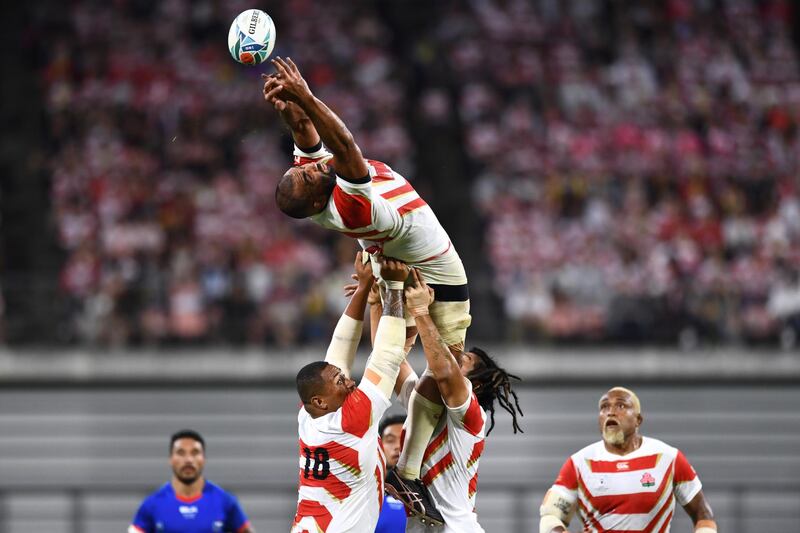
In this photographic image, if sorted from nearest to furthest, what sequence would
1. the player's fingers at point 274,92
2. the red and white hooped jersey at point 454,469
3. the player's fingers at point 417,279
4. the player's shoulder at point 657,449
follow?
the player's fingers at point 274,92
the player's fingers at point 417,279
the red and white hooped jersey at point 454,469
the player's shoulder at point 657,449

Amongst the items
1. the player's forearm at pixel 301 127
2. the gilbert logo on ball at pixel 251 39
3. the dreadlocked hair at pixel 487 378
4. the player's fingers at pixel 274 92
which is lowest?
the dreadlocked hair at pixel 487 378

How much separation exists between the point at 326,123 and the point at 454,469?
2101 millimetres

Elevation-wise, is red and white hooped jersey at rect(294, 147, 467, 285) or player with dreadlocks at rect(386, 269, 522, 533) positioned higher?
red and white hooped jersey at rect(294, 147, 467, 285)

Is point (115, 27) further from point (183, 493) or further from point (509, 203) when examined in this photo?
point (183, 493)

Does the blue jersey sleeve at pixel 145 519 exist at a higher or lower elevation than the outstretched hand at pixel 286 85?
lower

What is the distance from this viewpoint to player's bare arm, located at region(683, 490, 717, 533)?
823 centimetres

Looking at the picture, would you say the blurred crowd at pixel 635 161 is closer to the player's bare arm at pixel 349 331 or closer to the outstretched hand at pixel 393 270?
the player's bare arm at pixel 349 331

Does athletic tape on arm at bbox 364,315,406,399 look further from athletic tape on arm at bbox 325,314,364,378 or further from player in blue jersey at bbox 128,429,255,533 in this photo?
player in blue jersey at bbox 128,429,255,533

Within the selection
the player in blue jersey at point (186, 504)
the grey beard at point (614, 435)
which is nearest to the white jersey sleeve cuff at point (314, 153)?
the grey beard at point (614, 435)

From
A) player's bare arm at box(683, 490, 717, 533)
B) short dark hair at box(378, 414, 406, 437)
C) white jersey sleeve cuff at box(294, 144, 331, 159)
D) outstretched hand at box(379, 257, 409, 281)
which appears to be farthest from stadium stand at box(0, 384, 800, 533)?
outstretched hand at box(379, 257, 409, 281)

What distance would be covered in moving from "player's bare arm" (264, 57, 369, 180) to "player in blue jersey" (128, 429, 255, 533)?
3887mm

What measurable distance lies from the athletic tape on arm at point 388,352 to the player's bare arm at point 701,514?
88.9 inches

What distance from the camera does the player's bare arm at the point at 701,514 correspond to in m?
8.23

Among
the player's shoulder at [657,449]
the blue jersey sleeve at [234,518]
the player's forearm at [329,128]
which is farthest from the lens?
the blue jersey sleeve at [234,518]
